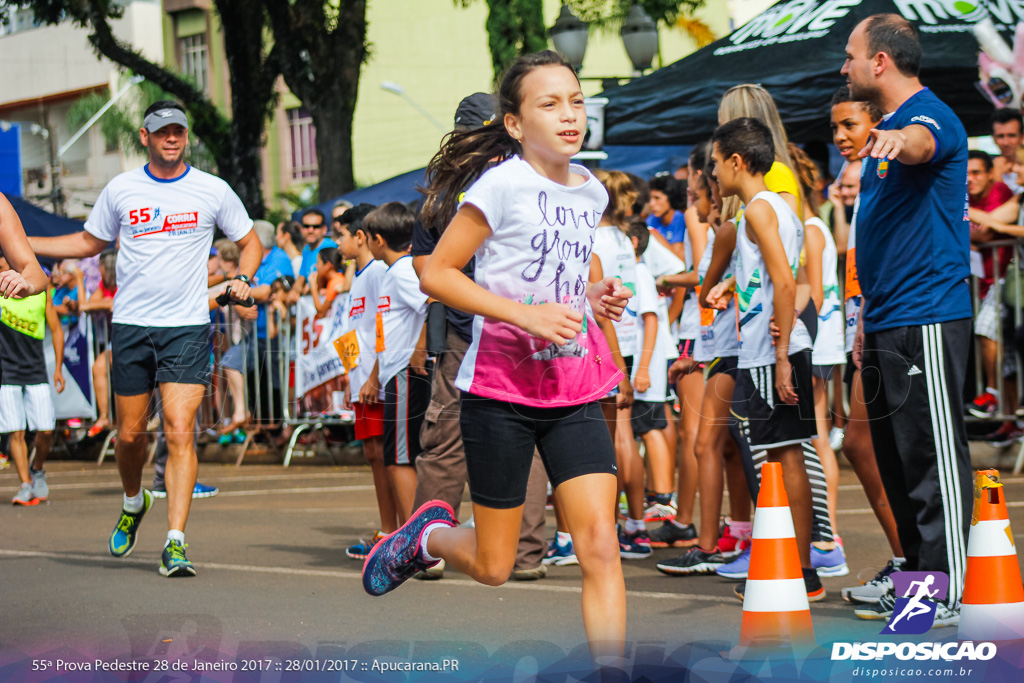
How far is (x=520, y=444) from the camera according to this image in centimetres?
374

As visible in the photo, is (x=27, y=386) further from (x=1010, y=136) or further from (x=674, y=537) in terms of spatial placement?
(x=1010, y=136)

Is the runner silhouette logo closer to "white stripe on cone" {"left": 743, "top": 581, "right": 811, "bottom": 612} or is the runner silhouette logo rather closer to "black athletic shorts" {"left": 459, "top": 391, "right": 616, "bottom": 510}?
"white stripe on cone" {"left": 743, "top": 581, "right": 811, "bottom": 612}

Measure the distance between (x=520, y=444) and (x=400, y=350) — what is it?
2.57m

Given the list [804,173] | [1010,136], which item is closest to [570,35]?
[1010,136]

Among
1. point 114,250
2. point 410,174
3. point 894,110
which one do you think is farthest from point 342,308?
point 894,110

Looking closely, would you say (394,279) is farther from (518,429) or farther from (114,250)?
(114,250)

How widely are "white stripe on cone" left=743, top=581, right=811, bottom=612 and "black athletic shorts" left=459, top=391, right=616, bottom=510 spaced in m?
0.78

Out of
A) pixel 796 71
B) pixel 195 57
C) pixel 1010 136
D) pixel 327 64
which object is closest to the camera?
pixel 1010 136

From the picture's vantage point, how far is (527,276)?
3703mm

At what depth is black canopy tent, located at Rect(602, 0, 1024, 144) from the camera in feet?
31.4

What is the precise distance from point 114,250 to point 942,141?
30.9 feet

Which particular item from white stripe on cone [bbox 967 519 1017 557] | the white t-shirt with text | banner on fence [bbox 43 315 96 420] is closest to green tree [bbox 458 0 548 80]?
banner on fence [bbox 43 315 96 420]

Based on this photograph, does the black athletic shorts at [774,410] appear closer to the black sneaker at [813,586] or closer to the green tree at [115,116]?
the black sneaker at [813,586]

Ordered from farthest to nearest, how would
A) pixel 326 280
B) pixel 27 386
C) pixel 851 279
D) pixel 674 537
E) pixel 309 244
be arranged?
pixel 309 244 < pixel 326 280 < pixel 27 386 < pixel 674 537 < pixel 851 279
